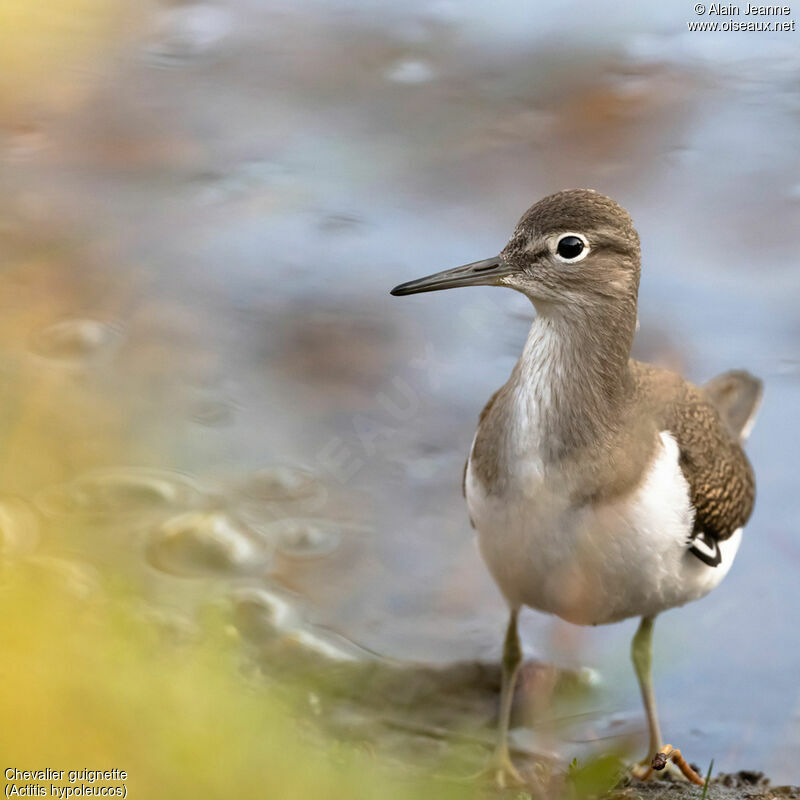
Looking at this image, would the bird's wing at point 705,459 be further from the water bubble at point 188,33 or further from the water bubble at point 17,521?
the water bubble at point 188,33

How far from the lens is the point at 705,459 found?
4977mm

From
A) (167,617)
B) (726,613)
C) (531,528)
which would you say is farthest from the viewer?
(726,613)

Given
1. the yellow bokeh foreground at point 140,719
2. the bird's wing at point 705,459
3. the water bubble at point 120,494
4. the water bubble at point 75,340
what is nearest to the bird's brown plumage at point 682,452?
the bird's wing at point 705,459

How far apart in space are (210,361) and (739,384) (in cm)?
301

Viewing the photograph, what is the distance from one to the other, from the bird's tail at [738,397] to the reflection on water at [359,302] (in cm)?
59

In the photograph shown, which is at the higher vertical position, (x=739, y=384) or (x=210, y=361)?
(x=739, y=384)

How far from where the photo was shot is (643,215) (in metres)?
8.55

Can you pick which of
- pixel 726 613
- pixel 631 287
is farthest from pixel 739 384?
pixel 631 287

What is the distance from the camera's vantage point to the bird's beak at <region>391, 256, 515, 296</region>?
15.3ft

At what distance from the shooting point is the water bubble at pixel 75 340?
6836 millimetres

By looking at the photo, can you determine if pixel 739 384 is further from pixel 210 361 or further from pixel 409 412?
pixel 210 361

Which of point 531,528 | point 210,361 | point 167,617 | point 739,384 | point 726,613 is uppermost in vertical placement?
point 167,617

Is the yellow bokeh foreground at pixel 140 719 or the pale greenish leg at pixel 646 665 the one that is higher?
the yellow bokeh foreground at pixel 140 719

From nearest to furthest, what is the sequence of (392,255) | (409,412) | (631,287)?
(631,287) → (409,412) → (392,255)
